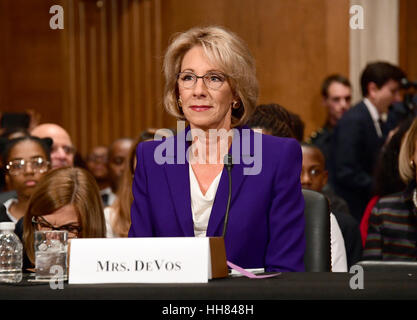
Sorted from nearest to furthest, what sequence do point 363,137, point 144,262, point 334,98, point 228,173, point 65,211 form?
point 144,262 → point 228,173 → point 65,211 → point 363,137 → point 334,98

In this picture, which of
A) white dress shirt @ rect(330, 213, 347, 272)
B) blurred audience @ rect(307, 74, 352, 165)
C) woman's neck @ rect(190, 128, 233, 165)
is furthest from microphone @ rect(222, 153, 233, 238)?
blurred audience @ rect(307, 74, 352, 165)

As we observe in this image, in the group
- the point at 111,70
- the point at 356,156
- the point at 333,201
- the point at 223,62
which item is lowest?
the point at 333,201

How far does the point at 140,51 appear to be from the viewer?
7645 millimetres

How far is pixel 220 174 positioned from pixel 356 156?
10.6 feet

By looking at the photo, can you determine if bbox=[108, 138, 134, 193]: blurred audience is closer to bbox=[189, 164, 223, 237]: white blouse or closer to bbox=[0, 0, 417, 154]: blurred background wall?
bbox=[0, 0, 417, 154]: blurred background wall

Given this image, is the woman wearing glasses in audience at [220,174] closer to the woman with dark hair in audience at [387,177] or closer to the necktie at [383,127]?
the woman with dark hair in audience at [387,177]

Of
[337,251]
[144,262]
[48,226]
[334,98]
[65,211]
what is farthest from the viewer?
[334,98]

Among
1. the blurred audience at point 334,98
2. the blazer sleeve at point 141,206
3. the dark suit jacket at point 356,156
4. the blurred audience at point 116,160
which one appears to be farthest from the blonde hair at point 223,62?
the blurred audience at point 334,98

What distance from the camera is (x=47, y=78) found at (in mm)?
8477

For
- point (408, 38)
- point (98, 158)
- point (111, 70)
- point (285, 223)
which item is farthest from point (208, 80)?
point (111, 70)

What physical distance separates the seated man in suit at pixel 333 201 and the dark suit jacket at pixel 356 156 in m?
1.28

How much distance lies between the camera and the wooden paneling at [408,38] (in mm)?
6832

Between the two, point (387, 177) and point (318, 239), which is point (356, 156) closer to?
point (387, 177)
